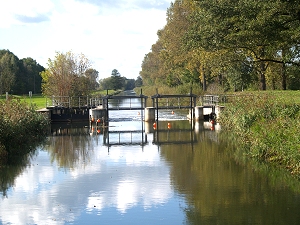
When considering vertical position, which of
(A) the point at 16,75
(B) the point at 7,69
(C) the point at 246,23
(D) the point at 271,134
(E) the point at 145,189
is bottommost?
(E) the point at 145,189

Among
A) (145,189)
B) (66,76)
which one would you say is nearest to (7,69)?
(66,76)

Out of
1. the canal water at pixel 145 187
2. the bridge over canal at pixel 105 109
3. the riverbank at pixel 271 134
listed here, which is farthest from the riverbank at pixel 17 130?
the riverbank at pixel 271 134

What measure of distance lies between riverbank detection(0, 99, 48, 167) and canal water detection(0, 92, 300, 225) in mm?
868

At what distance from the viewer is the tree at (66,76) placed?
47281 mm

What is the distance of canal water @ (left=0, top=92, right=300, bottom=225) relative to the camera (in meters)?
12.6

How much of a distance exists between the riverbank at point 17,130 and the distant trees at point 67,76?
16.6m

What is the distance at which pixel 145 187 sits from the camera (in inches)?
620

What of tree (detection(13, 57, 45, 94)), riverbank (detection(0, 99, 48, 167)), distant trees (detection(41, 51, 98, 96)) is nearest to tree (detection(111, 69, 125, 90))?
tree (detection(13, 57, 45, 94))

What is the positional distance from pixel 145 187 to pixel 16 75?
284ft

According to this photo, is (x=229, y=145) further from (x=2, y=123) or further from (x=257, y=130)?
(x=2, y=123)

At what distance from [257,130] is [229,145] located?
4321 millimetres

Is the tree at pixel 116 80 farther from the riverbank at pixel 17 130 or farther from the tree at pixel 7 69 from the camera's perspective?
the riverbank at pixel 17 130

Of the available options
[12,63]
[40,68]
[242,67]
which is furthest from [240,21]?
[40,68]

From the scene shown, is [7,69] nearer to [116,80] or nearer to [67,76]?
[67,76]
